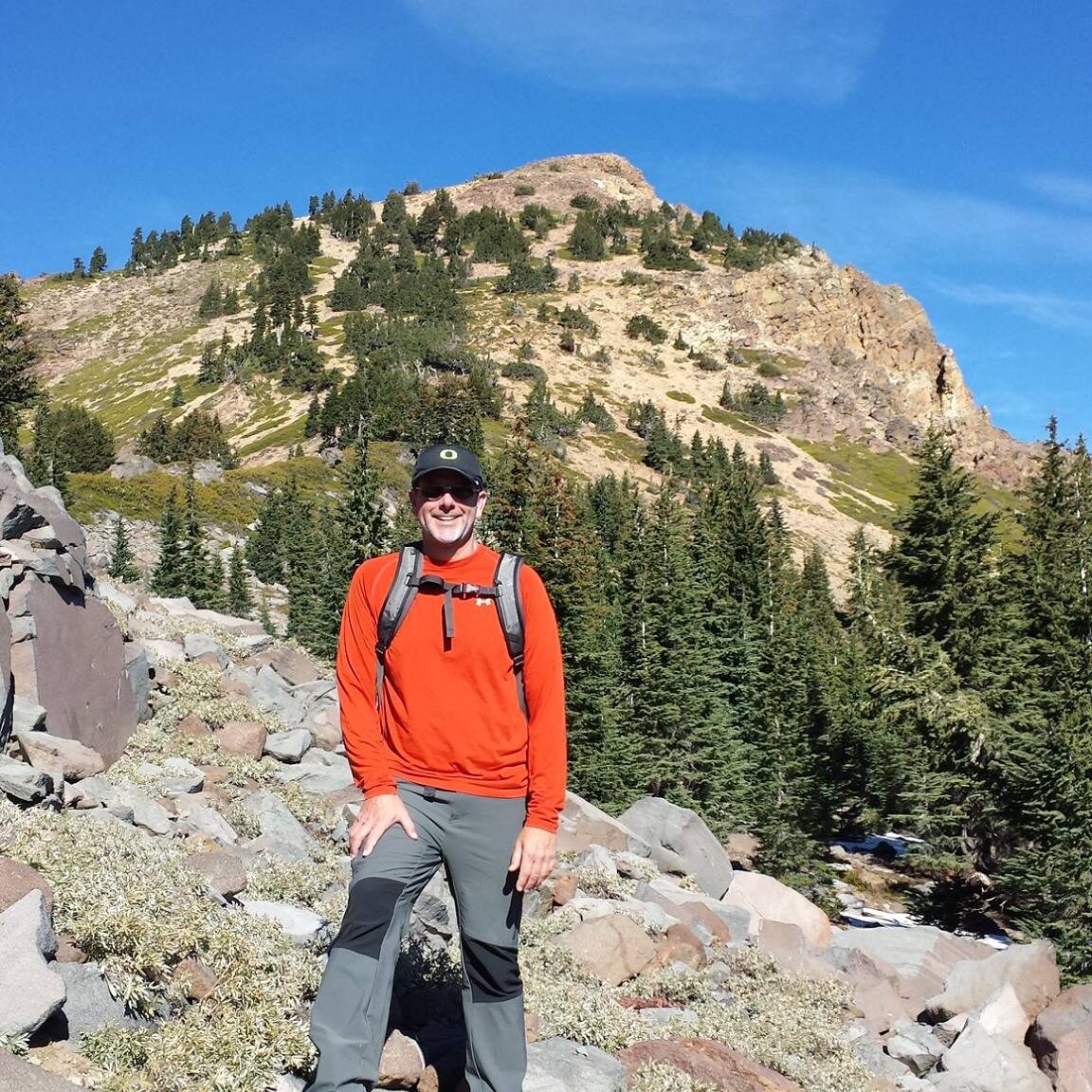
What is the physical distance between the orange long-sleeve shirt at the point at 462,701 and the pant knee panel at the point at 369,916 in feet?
1.40

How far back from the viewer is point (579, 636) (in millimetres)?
29734

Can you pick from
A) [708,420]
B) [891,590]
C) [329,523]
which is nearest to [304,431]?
[329,523]

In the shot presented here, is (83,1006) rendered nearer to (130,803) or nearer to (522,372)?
(130,803)

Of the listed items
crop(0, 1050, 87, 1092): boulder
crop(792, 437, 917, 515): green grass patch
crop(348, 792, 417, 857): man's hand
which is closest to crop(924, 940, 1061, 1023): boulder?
crop(348, 792, 417, 857): man's hand

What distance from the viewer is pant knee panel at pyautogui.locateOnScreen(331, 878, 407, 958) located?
4.04 m

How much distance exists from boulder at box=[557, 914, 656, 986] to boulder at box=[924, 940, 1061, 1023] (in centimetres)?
400

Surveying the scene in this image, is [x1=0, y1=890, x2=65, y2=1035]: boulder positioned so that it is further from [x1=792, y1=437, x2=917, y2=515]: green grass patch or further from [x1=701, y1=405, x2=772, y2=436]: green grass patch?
[x1=701, y1=405, x2=772, y2=436]: green grass patch

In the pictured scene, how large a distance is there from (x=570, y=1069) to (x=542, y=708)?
258cm

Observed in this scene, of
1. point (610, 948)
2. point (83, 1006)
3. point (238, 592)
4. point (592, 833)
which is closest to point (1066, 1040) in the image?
point (610, 948)

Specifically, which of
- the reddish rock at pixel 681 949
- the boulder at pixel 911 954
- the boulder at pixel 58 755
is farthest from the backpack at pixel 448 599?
the boulder at pixel 911 954

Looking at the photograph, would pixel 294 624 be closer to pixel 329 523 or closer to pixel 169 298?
pixel 329 523

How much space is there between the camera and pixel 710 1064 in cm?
610

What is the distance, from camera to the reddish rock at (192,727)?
38.3ft

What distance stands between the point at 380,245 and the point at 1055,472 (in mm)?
115300
